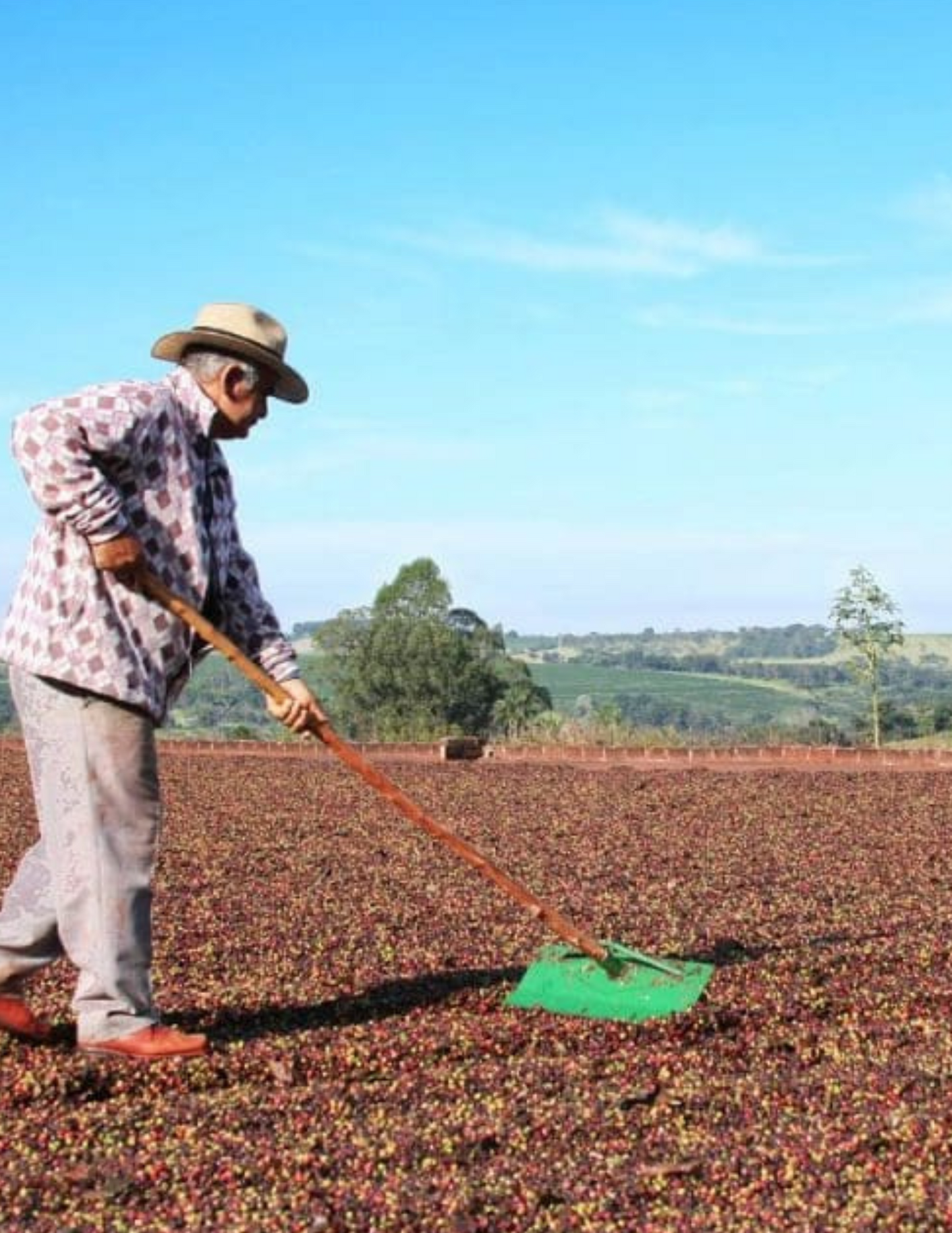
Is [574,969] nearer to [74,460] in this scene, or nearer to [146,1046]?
[146,1046]

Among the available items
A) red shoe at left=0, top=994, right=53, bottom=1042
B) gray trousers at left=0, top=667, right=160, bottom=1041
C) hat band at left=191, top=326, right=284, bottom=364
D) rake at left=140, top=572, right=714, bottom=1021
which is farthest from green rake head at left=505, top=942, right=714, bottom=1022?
hat band at left=191, top=326, right=284, bottom=364

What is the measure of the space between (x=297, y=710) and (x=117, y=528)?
0.72m

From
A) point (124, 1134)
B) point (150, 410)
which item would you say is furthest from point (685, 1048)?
point (150, 410)

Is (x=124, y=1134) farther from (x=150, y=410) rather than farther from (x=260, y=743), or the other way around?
(x=260, y=743)

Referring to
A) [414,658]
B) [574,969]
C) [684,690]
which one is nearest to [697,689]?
[684,690]

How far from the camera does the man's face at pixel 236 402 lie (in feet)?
13.0

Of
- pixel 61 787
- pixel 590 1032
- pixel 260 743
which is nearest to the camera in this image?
pixel 61 787

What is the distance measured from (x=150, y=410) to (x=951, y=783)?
8.85m

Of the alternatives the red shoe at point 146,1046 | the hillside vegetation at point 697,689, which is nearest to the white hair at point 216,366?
the red shoe at point 146,1046

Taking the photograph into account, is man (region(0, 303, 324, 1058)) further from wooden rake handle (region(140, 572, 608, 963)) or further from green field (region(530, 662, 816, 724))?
green field (region(530, 662, 816, 724))

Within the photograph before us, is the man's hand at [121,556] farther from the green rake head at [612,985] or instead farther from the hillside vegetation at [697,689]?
the hillside vegetation at [697,689]

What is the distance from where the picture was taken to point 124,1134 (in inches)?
133

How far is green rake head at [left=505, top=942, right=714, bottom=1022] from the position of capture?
4.30 m

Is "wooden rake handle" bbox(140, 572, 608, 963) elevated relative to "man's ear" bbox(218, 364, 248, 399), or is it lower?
lower
